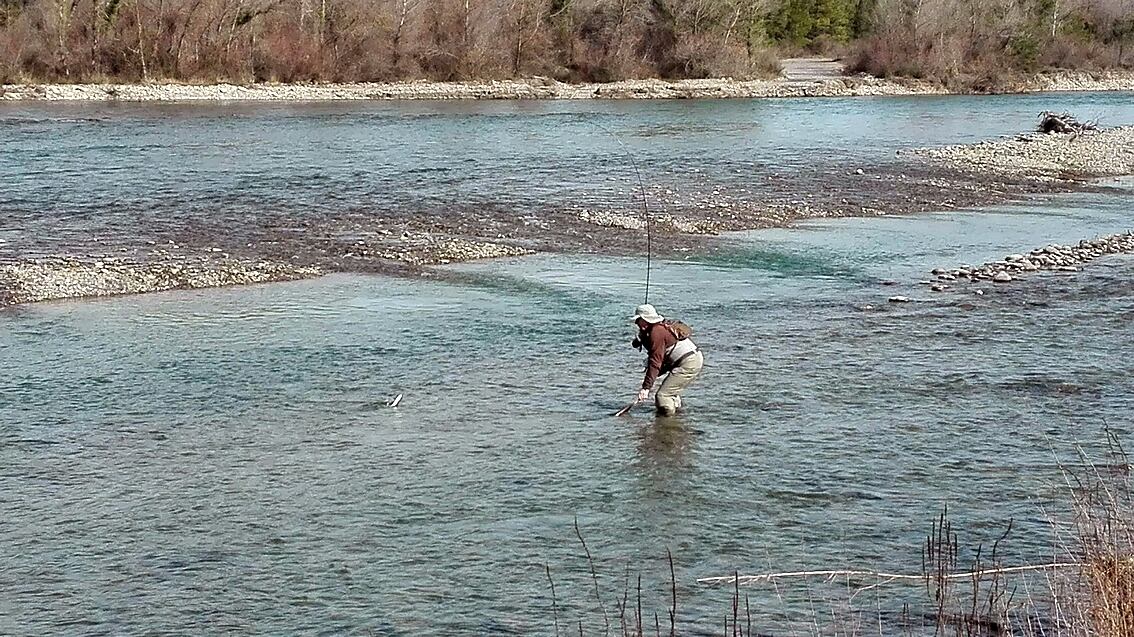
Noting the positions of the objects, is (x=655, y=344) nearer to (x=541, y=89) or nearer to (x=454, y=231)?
(x=454, y=231)

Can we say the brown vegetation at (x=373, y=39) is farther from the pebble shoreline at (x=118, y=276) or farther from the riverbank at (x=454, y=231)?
the pebble shoreline at (x=118, y=276)

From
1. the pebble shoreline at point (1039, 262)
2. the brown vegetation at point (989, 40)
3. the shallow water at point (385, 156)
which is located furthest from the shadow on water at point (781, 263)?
the brown vegetation at point (989, 40)

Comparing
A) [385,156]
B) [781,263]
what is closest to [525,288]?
[781,263]

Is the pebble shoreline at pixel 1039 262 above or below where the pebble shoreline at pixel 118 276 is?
above

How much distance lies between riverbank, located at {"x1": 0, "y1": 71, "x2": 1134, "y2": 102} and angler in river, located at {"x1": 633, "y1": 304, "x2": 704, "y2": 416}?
53.3 m

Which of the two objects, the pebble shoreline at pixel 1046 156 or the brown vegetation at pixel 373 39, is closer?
the pebble shoreline at pixel 1046 156

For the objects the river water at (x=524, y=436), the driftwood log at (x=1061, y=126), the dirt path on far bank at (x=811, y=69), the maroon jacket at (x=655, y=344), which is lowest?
the river water at (x=524, y=436)

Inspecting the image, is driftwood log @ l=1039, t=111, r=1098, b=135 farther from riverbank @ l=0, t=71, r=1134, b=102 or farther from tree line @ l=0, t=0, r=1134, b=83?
tree line @ l=0, t=0, r=1134, b=83

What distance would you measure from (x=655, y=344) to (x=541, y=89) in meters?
63.1

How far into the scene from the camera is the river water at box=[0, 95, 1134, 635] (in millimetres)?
8867

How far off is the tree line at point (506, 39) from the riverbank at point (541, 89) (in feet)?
6.90

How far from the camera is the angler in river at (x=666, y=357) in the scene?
38.8ft

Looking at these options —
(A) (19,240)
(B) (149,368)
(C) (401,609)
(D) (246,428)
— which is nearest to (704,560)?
(C) (401,609)

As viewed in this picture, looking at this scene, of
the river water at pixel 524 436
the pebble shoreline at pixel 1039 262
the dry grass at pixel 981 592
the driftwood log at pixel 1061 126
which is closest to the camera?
the dry grass at pixel 981 592
